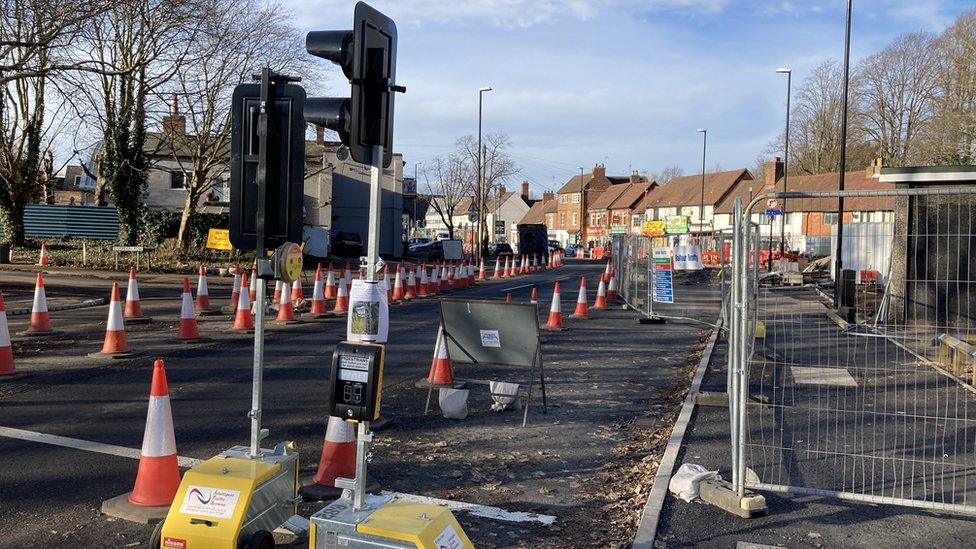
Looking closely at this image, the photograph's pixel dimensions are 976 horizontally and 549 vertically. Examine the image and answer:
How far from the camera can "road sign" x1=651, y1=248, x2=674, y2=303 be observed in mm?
15781

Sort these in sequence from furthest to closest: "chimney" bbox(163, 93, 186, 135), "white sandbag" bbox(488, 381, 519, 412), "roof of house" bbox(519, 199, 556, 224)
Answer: "roof of house" bbox(519, 199, 556, 224) → "chimney" bbox(163, 93, 186, 135) → "white sandbag" bbox(488, 381, 519, 412)

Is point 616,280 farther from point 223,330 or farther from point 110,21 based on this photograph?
point 110,21

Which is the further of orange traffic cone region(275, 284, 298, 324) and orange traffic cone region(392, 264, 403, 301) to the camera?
orange traffic cone region(392, 264, 403, 301)

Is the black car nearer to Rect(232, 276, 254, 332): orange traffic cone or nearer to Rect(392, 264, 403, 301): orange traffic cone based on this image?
Rect(392, 264, 403, 301): orange traffic cone


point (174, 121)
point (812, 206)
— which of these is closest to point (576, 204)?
point (812, 206)

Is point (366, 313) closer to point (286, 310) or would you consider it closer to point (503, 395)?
point (503, 395)

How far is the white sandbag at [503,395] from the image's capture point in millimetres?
8562

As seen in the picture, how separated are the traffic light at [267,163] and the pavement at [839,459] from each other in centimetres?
304

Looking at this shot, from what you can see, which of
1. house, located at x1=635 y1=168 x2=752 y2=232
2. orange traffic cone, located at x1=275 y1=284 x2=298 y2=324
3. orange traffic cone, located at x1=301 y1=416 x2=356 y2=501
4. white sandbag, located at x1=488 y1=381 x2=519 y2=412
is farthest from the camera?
house, located at x1=635 y1=168 x2=752 y2=232

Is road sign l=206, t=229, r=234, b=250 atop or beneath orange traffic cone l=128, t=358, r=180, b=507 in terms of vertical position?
atop

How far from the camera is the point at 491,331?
8.69 m

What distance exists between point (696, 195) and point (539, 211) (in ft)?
144

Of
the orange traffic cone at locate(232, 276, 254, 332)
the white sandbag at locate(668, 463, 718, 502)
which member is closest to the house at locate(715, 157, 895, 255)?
the orange traffic cone at locate(232, 276, 254, 332)

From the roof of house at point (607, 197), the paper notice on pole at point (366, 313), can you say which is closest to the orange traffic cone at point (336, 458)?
the paper notice on pole at point (366, 313)
